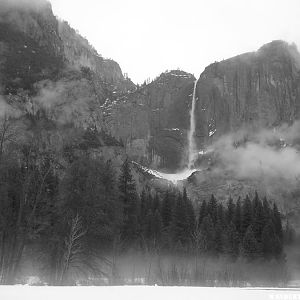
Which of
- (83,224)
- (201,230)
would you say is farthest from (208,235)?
(83,224)

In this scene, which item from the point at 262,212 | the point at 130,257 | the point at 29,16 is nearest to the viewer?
the point at 130,257

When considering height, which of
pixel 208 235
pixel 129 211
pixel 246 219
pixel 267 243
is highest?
pixel 246 219

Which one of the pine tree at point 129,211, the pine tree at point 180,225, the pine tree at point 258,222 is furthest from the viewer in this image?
the pine tree at point 258,222

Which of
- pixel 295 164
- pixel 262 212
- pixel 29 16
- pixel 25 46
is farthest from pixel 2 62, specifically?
pixel 295 164

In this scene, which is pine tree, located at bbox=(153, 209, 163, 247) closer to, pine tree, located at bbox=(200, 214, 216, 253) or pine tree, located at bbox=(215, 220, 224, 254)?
pine tree, located at bbox=(200, 214, 216, 253)

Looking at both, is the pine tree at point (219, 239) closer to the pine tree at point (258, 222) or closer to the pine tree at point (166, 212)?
the pine tree at point (258, 222)

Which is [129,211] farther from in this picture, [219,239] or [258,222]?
[258,222]

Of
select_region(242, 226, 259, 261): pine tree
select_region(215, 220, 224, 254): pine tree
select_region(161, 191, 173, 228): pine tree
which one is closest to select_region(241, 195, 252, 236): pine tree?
select_region(242, 226, 259, 261): pine tree

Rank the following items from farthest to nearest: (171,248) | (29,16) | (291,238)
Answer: (29,16) < (291,238) < (171,248)

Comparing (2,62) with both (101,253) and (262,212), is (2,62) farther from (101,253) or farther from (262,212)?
(101,253)

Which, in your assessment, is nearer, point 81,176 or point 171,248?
point 81,176

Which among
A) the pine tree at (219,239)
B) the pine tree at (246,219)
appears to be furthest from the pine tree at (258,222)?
the pine tree at (219,239)
